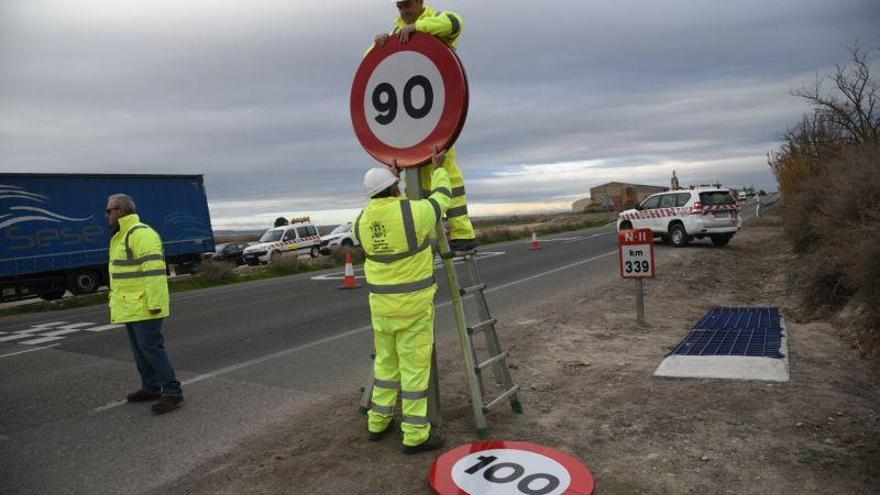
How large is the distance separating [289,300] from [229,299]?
2.06 m

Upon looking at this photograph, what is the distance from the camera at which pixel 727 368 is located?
4953 millimetres

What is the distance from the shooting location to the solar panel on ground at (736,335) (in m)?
5.54

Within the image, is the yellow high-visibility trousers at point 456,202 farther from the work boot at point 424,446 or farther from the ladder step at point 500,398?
the work boot at point 424,446

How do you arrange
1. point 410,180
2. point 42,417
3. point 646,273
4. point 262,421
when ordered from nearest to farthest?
1. point 410,180
2. point 262,421
3. point 42,417
4. point 646,273

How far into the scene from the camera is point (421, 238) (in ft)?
11.8

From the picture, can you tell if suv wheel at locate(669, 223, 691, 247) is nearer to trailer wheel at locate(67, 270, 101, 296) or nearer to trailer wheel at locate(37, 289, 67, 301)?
trailer wheel at locate(67, 270, 101, 296)

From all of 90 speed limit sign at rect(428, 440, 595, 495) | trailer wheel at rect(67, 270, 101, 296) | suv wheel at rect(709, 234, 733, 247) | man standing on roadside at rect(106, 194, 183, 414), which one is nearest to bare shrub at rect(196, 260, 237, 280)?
trailer wheel at rect(67, 270, 101, 296)

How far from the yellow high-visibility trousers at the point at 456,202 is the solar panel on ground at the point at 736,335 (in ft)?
9.92

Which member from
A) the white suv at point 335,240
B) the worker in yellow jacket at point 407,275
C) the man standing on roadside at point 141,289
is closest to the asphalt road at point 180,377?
the man standing on roadside at point 141,289

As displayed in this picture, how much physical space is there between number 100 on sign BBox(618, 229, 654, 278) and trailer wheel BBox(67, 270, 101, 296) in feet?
56.8

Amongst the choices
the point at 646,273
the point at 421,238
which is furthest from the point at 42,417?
the point at 646,273

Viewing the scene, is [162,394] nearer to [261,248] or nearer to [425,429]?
[425,429]

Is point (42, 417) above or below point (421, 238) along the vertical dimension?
below

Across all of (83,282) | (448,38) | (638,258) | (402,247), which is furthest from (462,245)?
(83,282)
